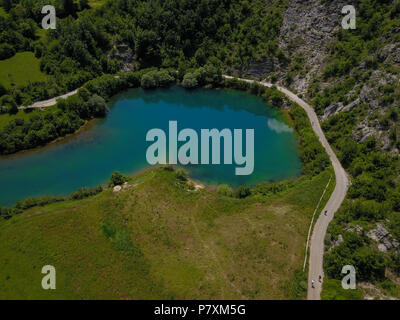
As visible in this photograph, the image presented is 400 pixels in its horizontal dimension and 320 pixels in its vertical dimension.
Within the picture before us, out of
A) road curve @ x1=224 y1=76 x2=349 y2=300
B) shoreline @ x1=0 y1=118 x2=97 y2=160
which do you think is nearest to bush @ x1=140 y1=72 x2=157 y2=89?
shoreline @ x1=0 y1=118 x2=97 y2=160

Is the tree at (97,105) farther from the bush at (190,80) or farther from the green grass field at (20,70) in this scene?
the bush at (190,80)

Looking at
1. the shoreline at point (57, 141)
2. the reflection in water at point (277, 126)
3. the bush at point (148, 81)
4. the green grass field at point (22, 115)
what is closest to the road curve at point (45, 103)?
the green grass field at point (22, 115)

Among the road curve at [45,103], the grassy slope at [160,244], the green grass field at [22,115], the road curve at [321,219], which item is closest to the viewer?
the grassy slope at [160,244]

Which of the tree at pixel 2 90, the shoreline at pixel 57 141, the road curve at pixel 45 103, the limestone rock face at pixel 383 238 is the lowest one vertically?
the limestone rock face at pixel 383 238

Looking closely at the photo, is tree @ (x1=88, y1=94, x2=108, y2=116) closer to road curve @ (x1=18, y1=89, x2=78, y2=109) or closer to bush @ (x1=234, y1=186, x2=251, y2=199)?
road curve @ (x1=18, y1=89, x2=78, y2=109)

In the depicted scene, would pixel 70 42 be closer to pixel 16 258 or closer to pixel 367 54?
pixel 16 258
